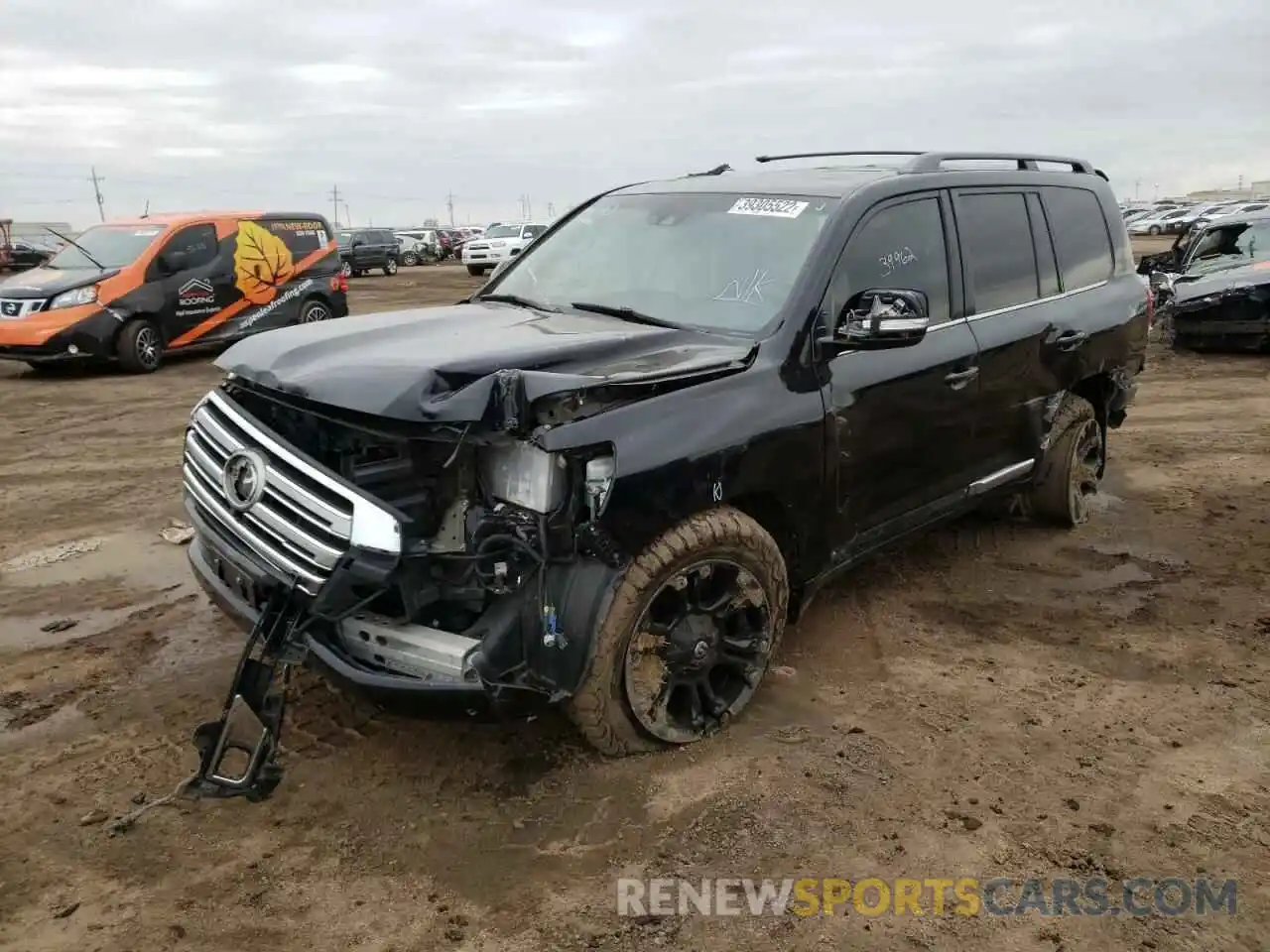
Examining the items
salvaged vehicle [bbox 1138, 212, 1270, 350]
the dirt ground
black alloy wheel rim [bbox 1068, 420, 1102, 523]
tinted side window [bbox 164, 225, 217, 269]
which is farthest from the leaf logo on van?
salvaged vehicle [bbox 1138, 212, 1270, 350]

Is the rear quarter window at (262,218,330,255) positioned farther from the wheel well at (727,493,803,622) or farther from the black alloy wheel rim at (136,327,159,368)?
the wheel well at (727,493,803,622)

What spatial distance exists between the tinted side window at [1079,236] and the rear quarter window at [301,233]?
35.6ft

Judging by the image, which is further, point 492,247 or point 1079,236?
point 492,247

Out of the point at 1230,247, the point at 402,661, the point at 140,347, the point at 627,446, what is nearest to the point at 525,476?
the point at 627,446

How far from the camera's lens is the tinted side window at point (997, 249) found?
4410 millimetres

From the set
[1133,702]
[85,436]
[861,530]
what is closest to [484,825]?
[861,530]

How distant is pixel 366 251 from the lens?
34844 millimetres

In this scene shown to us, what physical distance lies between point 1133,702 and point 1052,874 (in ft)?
4.11

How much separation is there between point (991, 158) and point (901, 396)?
5.35 ft

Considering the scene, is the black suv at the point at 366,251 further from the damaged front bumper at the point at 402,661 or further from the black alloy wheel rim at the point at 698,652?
the damaged front bumper at the point at 402,661

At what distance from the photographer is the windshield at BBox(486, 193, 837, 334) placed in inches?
147

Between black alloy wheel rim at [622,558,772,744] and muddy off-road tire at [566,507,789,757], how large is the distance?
13 millimetres

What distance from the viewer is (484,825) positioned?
118 inches

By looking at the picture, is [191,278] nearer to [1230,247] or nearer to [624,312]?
[624,312]
